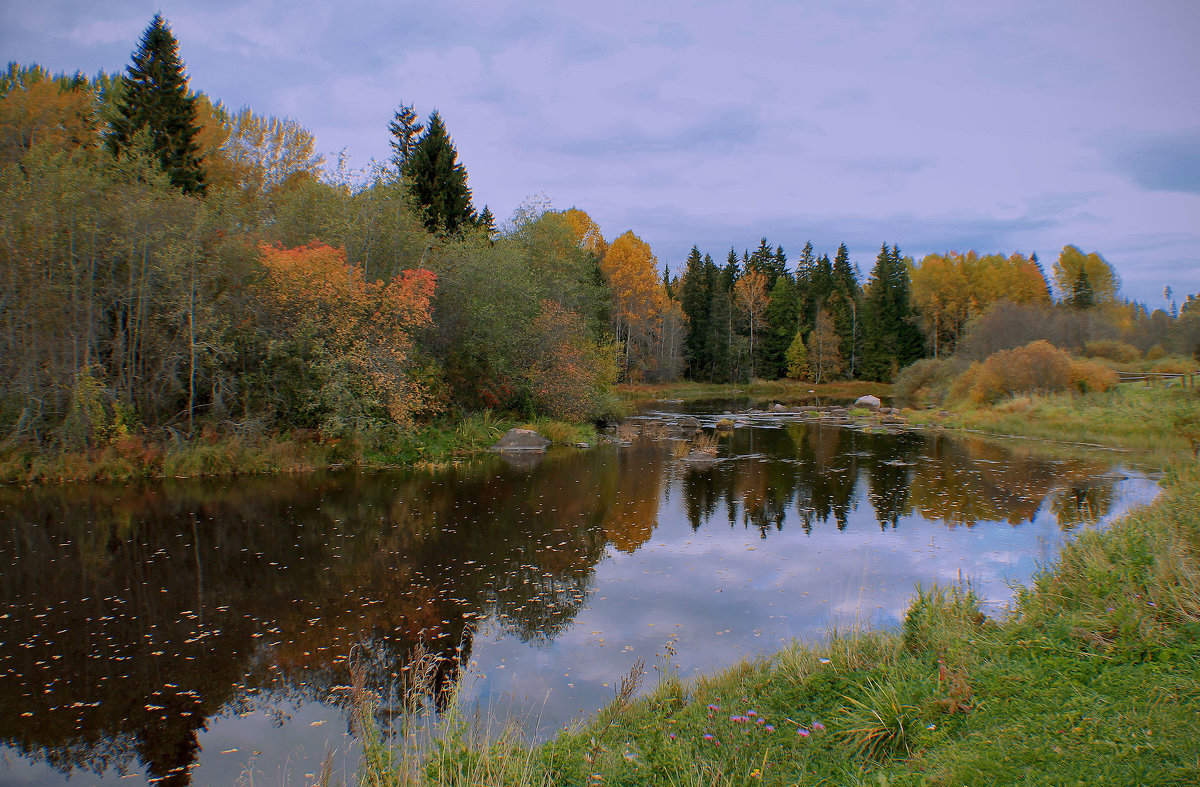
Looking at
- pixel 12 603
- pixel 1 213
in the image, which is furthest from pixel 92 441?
pixel 12 603

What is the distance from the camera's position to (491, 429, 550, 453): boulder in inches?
995

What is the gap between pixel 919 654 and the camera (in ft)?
19.7

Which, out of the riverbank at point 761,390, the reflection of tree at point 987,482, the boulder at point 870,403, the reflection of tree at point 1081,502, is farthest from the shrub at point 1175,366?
the riverbank at point 761,390

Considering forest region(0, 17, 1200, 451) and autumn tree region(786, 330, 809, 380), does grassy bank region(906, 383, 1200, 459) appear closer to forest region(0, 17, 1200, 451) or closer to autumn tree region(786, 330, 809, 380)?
forest region(0, 17, 1200, 451)

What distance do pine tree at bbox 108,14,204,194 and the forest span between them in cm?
8

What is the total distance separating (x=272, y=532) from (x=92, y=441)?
28.7 feet

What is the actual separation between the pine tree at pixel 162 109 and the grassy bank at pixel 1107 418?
1353 inches

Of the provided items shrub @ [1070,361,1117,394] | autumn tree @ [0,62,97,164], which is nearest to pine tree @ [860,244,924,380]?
shrub @ [1070,361,1117,394]

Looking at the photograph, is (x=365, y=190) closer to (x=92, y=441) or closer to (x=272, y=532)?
(x=92, y=441)

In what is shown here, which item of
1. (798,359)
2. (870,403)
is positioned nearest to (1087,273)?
(798,359)

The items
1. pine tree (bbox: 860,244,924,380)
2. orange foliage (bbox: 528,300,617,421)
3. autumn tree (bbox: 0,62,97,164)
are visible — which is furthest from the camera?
pine tree (bbox: 860,244,924,380)

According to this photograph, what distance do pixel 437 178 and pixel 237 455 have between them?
17.7m

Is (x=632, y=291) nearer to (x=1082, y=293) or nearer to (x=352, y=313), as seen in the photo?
(x=352, y=313)

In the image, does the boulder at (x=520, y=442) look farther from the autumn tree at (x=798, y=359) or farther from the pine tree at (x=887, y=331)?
the pine tree at (x=887, y=331)
